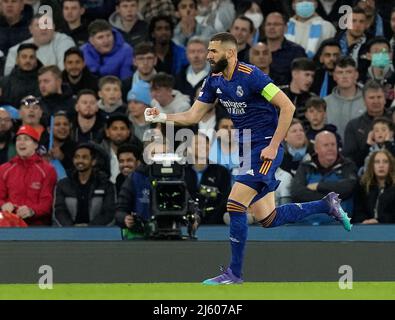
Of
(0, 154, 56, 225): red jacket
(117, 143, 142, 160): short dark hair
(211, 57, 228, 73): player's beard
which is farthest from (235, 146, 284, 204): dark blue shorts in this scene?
(0, 154, 56, 225): red jacket

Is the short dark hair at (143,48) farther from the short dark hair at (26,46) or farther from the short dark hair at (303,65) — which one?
the short dark hair at (303,65)

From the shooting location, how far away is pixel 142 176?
14.0 m

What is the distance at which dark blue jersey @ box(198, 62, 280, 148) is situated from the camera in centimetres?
1127

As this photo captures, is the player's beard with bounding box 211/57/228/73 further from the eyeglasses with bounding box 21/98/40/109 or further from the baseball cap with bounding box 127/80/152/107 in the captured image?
the eyeglasses with bounding box 21/98/40/109

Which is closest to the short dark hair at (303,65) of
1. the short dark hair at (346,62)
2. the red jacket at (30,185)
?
the short dark hair at (346,62)

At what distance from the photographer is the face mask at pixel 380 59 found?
51.2ft

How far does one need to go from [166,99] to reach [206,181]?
1.55 metres

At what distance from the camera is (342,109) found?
50.2 ft

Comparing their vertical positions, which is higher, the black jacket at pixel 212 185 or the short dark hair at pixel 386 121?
the short dark hair at pixel 386 121

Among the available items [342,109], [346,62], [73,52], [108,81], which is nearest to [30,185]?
[108,81]

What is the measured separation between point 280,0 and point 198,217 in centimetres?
476

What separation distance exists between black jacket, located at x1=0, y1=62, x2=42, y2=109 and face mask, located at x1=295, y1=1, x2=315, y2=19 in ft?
11.1

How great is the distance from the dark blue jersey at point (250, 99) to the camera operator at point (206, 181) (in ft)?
8.70

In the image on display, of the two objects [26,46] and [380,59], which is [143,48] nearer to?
[26,46]
